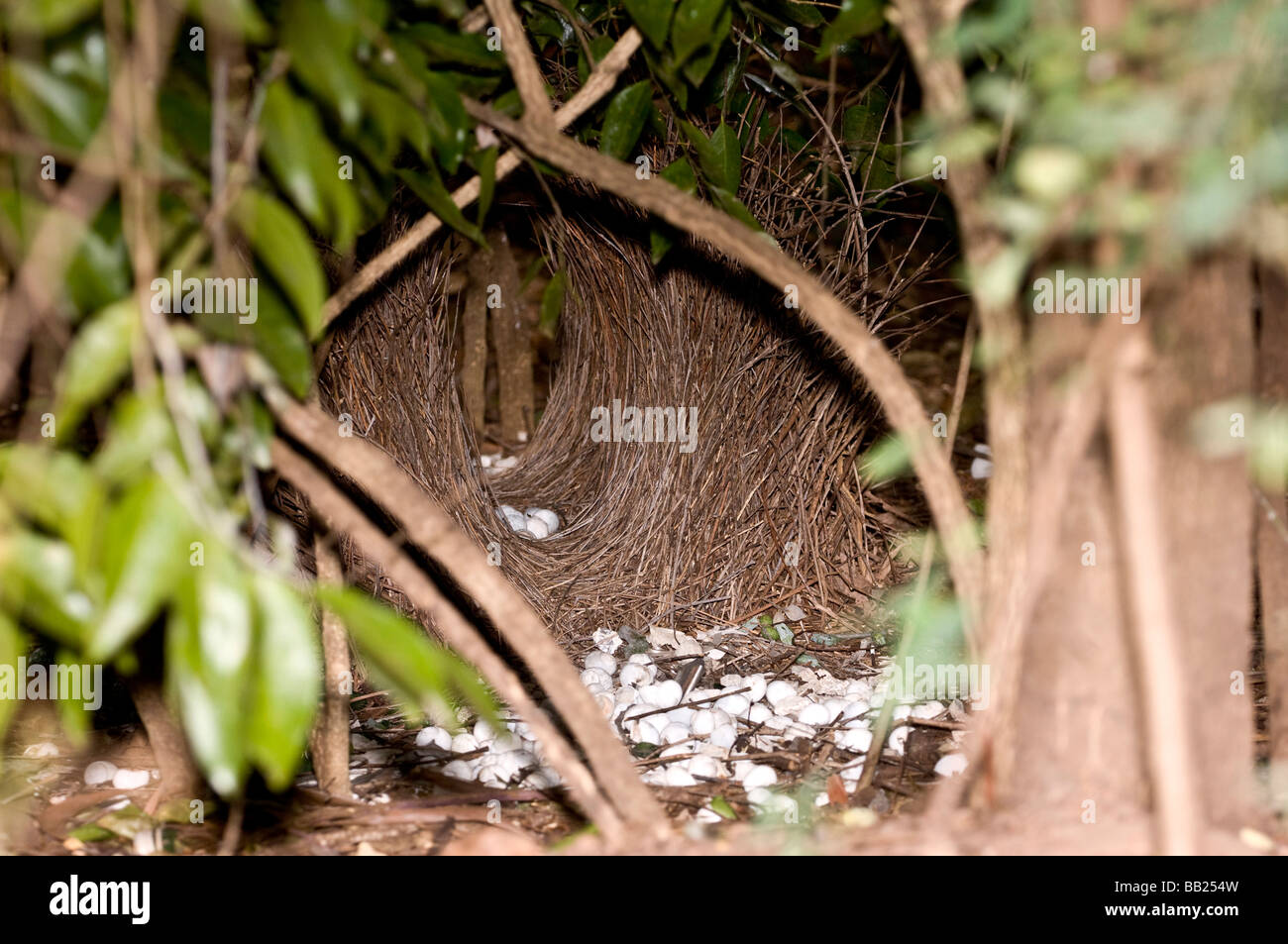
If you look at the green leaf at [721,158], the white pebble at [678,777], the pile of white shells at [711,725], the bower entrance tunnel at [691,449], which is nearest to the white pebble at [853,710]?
the pile of white shells at [711,725]

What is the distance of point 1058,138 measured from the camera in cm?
73

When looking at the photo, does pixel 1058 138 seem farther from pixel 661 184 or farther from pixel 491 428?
pixel 491 428

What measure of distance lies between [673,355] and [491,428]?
2621 mm

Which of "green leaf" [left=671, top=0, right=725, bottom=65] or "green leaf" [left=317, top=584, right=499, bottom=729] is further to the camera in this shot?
"green leaf" [left=671, top=0, right=725, bottom=65]

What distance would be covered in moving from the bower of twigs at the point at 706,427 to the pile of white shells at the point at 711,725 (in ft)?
1.09

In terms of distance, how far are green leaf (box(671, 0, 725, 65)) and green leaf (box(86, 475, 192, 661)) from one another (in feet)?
2.56

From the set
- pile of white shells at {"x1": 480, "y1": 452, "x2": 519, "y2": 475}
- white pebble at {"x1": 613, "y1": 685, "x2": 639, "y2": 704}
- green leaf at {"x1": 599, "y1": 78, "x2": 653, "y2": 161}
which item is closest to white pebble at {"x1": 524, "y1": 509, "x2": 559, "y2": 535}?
pile of white shells at {"x1": 480, "y1": 452, "x2": 519, "y2": 475}

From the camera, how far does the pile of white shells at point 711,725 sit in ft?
5.56

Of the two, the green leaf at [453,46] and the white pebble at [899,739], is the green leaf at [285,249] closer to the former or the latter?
the green leaf at [453,46]

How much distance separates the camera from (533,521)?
3197mm

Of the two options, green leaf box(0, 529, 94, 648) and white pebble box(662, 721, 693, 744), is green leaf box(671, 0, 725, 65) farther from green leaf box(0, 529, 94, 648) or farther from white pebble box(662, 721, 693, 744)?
white pebble box(662, 721, 693, 744)

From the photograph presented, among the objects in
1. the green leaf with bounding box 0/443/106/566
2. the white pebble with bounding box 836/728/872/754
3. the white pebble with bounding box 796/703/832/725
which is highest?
the green leaf with bounding box 0/443/106/566

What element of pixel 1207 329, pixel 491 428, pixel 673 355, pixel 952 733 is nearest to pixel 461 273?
pixel 491 428

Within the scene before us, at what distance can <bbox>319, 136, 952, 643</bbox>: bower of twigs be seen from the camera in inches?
90.1
